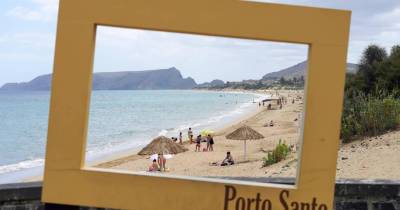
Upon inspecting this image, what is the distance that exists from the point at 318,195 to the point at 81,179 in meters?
1.22

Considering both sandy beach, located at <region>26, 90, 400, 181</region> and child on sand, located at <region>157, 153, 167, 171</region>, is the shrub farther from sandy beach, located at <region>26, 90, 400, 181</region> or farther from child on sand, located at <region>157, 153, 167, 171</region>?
child on sand, located at <region>157, 153, 167, 171</region>

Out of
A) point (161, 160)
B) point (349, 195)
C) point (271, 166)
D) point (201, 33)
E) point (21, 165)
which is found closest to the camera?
point (201, 33)

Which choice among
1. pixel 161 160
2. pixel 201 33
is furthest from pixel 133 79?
pixel 161 160

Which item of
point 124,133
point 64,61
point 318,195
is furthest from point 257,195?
point 124,133

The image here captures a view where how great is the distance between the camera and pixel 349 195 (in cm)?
450

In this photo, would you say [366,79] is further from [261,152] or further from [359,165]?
[359,165]

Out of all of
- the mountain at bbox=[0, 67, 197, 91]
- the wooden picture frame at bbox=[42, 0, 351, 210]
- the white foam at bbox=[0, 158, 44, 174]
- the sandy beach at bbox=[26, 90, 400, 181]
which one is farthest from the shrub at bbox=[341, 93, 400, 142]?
the white foam at bbox=[0, 158, 44, 174]

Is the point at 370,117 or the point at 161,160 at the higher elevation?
the point at 370,117

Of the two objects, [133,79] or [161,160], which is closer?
[133,79]

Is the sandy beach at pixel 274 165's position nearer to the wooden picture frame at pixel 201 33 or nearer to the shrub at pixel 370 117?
the shrub at pixel 370 117

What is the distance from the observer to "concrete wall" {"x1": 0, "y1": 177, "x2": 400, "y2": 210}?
4426 mm

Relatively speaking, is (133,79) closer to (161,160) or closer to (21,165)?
(161,160)

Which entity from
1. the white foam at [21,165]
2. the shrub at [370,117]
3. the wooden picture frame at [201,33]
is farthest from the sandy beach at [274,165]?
the white foam at [21,165]

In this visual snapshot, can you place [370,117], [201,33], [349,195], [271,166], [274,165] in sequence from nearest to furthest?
[201,33] → [349,195] → [370,117] → [274,165] → [271,166]
